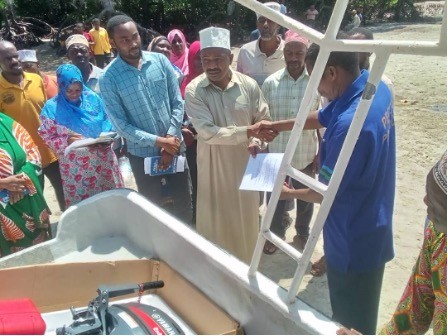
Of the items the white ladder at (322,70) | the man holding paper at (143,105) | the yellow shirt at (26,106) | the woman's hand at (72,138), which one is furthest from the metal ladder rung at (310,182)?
the yellow shirt at (26,106)

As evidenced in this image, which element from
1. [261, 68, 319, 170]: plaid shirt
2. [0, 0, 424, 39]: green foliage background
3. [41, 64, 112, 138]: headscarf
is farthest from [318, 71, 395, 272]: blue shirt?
[0, 0, 424, 39]: green foliage background

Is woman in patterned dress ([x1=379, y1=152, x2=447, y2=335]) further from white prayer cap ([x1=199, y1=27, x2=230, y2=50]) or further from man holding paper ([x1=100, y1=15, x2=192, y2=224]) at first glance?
man holding paper ([x1=100, y1=15, x2=192, y2=224])

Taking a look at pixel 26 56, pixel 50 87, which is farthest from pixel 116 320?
pixel 26 56

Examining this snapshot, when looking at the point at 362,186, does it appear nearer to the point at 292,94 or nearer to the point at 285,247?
the point at 285,247

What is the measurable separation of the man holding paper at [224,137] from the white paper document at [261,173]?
1.52 ft

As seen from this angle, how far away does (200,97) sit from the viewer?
2863 mm

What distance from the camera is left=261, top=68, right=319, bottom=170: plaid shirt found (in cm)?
326

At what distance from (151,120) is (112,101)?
27 cm

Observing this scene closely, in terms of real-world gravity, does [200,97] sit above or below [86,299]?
above

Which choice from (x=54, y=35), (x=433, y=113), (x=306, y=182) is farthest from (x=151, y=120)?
(x=54, y=35)

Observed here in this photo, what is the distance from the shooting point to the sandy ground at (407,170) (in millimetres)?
3238

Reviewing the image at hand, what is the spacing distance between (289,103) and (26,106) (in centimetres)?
208

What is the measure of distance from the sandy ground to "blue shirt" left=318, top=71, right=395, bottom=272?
1.06 meters

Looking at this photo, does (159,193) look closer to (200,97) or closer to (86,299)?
(200,97)
